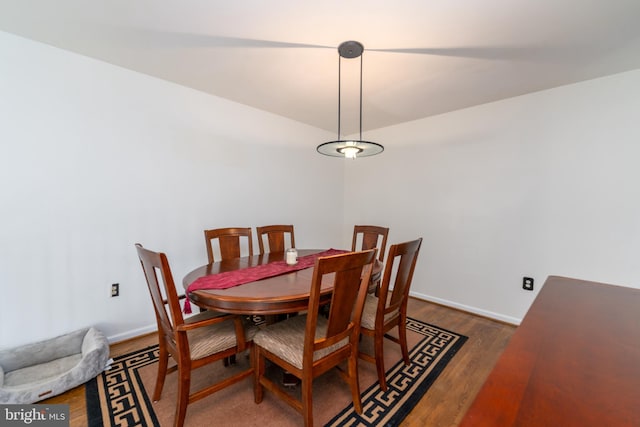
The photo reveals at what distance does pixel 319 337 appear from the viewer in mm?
1449

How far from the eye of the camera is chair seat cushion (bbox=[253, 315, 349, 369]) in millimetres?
1366

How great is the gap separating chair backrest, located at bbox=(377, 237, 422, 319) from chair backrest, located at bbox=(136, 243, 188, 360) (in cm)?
113

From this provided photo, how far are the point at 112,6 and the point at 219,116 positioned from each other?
1300 millimetres

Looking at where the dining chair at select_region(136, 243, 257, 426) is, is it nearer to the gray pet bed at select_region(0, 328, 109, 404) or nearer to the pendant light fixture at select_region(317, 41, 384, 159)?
the gray pet bed at select_region(0, 328, 109, 404)

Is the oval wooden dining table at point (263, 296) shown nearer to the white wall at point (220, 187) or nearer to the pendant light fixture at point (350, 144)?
the pendant light fixture at point (350, 144)

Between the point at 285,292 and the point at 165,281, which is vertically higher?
the point at 165,281

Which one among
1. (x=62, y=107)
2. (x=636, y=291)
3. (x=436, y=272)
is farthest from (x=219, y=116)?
(x=636, y=291)

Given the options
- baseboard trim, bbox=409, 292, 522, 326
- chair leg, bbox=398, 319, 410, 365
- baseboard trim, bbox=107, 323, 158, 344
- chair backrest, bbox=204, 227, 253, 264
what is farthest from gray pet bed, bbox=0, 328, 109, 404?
baseboard trim, bbox=409, 292, 522, 326

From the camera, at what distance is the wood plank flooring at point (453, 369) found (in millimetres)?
1503

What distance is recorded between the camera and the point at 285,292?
1.44 m

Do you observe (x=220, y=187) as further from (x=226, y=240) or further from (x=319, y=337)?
(x=319, y=337)

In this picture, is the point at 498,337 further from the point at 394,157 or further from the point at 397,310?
the point at 394,157

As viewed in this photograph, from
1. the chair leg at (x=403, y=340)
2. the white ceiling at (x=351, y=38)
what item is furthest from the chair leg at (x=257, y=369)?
the white ceiling at (x=351, y=38)

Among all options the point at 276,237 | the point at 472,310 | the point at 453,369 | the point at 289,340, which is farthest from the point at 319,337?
the point at 472,310
